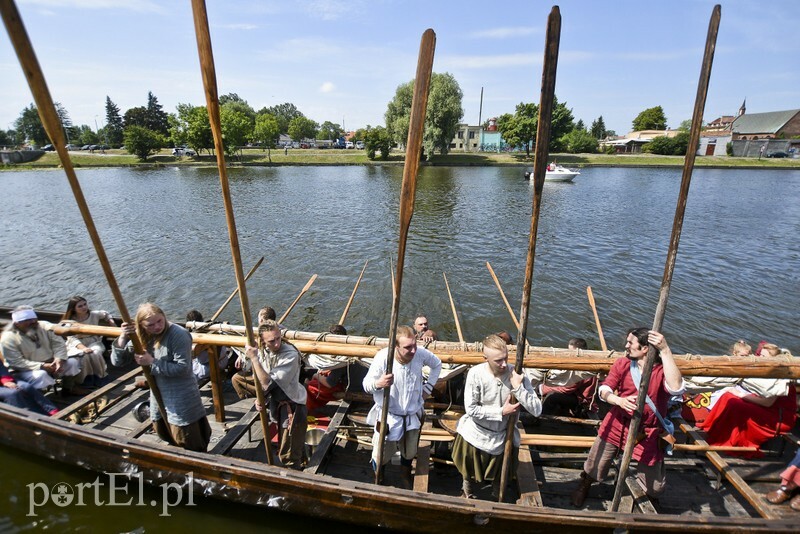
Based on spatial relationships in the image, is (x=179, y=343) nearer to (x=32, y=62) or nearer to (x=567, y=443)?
(x=32, y=62)

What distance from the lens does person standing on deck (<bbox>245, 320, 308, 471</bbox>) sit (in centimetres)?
420

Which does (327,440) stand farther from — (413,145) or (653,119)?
(653,119)

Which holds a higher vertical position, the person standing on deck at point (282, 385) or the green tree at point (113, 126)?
the green tree at point (113, 126)

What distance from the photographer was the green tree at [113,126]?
94125 millimetres

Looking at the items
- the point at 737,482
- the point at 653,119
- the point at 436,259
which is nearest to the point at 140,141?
the point at 436,259

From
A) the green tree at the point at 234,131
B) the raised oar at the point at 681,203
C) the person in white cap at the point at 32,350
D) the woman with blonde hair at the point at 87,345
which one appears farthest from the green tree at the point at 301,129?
the raised oar at the point at 681,203

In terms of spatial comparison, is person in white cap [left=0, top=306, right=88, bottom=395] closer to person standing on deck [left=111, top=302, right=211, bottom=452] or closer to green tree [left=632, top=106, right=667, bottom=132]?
person standing on deck [left=111, top=302, right=211, bottom=452]

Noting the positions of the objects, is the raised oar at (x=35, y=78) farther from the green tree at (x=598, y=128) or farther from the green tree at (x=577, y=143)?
the green tree at (x=598, y=128)

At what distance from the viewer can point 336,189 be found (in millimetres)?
41062

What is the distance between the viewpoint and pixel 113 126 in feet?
310

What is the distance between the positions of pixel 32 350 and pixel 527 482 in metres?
6.79

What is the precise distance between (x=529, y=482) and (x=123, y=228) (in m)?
26.9

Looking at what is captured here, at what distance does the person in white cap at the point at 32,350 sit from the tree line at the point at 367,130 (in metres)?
35.1

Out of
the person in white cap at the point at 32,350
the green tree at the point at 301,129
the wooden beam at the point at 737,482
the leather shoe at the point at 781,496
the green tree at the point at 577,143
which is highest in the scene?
the green tree at the point at 301,129
